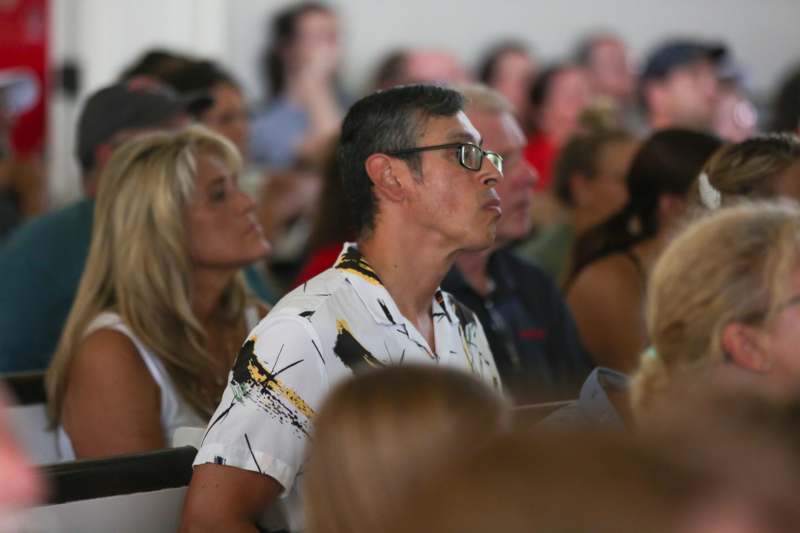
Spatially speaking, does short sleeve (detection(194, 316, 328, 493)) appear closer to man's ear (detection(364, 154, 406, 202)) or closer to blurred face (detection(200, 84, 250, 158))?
man's ear (detection(364, 154, 406, 202))

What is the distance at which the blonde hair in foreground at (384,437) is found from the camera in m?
1.06

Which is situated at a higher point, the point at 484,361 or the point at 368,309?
the point at 368,309

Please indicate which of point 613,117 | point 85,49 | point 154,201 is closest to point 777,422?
point 154,201

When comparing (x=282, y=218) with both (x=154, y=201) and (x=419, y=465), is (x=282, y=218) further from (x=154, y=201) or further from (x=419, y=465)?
(x=419, y=465)

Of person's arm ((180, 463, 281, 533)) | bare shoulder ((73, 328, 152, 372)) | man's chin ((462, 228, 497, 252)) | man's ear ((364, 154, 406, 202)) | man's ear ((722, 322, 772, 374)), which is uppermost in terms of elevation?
man's ear ((364, 154, 406, 202))

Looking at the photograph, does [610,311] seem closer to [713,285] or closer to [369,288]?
[369,288]

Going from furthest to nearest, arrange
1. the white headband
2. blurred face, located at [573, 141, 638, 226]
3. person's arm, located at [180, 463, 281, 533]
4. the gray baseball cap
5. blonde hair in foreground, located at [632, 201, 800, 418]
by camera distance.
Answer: blurred face, located at [573, 141, 638, 226] < the gray baseball cap < the white headband < person's arm, located at [180, 463, 281, 533] < blonde hair in foreground, located at [632, 201, 800, 418]

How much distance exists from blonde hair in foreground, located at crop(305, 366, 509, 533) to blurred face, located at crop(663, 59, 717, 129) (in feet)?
15.8

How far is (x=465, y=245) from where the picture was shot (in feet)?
7.90

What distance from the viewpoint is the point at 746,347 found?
6.09ft

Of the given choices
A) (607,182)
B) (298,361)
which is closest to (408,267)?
(298,361)

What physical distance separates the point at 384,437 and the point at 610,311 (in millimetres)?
2609

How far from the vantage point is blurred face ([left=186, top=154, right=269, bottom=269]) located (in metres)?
2.95

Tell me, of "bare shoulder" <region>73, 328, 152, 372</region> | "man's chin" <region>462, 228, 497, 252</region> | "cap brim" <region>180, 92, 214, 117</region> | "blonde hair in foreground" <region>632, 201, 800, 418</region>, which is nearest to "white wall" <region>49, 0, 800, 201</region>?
"cap brim" <region>180, 92, 214, 117</region>
